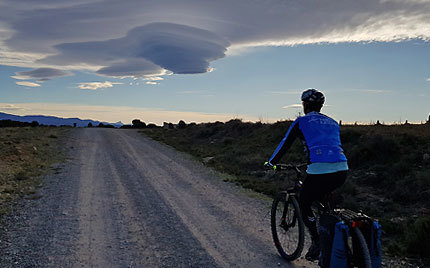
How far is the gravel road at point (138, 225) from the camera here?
565cm

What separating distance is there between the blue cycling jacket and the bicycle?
0.59 m

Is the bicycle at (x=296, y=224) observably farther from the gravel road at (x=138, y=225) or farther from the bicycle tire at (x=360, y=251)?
the gravel road at (x=138, y=225)

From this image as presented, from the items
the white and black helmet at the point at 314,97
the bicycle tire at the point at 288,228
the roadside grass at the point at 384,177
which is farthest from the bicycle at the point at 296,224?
the roadside grass at the point at 384,177

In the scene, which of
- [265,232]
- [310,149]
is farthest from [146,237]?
[310,149]

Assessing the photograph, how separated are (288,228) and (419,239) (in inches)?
104

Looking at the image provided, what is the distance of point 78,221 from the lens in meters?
7.62

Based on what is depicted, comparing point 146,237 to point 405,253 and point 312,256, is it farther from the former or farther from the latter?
point 405,253

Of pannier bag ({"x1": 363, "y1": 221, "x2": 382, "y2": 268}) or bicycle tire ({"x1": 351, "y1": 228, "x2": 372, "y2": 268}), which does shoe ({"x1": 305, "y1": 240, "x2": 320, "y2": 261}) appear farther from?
pannier bag ({"x1": 363, "y1": 221, "x2": 382, "y2": 268})

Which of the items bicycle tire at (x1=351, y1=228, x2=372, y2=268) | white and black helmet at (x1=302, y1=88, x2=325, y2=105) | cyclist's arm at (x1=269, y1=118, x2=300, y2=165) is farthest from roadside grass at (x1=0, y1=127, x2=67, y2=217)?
bicycle tire at (x1=351, y1=228, x2=372, y2=268)

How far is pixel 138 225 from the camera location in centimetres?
740

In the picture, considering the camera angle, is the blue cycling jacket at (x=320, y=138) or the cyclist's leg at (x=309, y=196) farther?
the cyclist's leg at (x=309, y=196)

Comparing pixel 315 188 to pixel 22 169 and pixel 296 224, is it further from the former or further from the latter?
pixel 22 169

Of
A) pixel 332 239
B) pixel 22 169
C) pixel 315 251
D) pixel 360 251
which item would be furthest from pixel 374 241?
pixel 22 169

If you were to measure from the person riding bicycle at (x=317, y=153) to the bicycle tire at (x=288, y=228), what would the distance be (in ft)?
1.23
